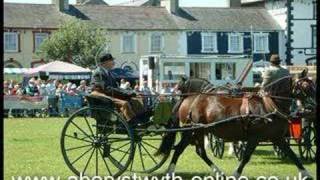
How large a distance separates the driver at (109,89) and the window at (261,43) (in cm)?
4747

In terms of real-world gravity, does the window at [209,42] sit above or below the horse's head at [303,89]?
above

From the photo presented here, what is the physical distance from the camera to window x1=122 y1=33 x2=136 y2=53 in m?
54.6

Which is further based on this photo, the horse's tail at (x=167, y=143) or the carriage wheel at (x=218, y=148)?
the carriage wheel at (x=218, y=148)

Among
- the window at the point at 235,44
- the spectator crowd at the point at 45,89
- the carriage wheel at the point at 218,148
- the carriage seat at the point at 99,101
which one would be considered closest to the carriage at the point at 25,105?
the spectator crowd at the point at 45,89

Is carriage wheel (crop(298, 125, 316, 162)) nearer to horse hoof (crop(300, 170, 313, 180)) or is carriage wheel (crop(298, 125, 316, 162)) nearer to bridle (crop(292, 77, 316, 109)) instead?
bridle (crop(292, 77, 316, 109))

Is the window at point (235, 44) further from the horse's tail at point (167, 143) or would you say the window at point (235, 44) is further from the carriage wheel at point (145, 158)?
the horse's tail at point (167, 143)

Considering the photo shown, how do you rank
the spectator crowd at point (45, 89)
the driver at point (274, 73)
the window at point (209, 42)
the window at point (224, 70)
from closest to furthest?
the driver at point (274, 73), the spectator crowd at point (45, 89), the window at point (224, 70), the window at point (209, 42)

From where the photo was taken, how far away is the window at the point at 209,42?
185ft

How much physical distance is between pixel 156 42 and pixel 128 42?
223cm

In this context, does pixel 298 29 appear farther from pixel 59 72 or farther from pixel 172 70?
pixel 59 72

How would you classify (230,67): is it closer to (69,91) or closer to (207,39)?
(69,91)

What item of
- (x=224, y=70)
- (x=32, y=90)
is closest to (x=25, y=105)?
(x=32, y=90)

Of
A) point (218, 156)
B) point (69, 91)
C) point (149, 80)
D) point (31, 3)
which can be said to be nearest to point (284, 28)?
point (31, 3)

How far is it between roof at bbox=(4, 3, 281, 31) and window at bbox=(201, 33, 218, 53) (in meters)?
0.66
